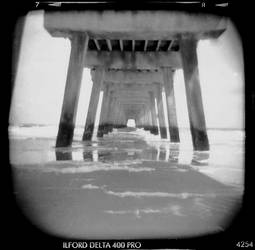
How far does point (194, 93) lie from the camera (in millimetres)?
6922

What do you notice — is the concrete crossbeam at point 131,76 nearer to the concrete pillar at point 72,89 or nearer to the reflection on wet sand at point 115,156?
the concrete pillar at point 72,89

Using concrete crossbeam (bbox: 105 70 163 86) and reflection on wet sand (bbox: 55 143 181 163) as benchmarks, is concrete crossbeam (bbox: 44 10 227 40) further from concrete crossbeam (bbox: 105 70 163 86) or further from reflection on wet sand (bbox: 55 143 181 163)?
concrete crossbeam (bbox: 105 70 163 86)

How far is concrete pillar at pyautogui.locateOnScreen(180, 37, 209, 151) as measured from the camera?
22.6ft

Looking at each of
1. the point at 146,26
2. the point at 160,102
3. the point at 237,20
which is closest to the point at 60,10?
the point at 146,26

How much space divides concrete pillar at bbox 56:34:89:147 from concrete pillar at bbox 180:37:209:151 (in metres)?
2.75

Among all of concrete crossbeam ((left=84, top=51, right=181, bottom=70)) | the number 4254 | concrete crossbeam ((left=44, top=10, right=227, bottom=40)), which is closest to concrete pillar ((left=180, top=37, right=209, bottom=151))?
concrete crossbeam ((left=44, top=10, right=227, bottom=40))

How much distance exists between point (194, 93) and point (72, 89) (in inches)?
125

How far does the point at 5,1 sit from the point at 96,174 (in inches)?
88.3

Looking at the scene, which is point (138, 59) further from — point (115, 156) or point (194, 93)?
point (115, 156)

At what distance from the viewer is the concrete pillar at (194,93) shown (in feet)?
22.6

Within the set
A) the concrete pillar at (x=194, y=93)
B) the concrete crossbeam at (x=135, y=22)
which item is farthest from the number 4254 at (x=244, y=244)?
the concrete crossbeam at (x=135, y=22)

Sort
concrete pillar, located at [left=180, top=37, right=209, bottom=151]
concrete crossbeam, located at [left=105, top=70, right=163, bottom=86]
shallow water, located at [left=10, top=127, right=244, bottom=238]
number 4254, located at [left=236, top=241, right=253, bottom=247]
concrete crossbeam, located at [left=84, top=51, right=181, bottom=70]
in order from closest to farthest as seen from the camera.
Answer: number 4254, located at [left=236, top=241, right=253, bottom=247] < shallow water, located at [left=10, top=127, right=244, bottom=238] < concrete pillar, located at [left=180, top=37, right=209, bottom=151] < concrete crossbeam, located at [left=84, top=51, right=181, bottom=70] < concrete crossbeam, located at [left=105, top=70, right=163, bottom=86]

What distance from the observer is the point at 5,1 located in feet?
7.14

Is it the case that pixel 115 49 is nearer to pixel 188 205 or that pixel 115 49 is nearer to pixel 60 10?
pixel 60 10
